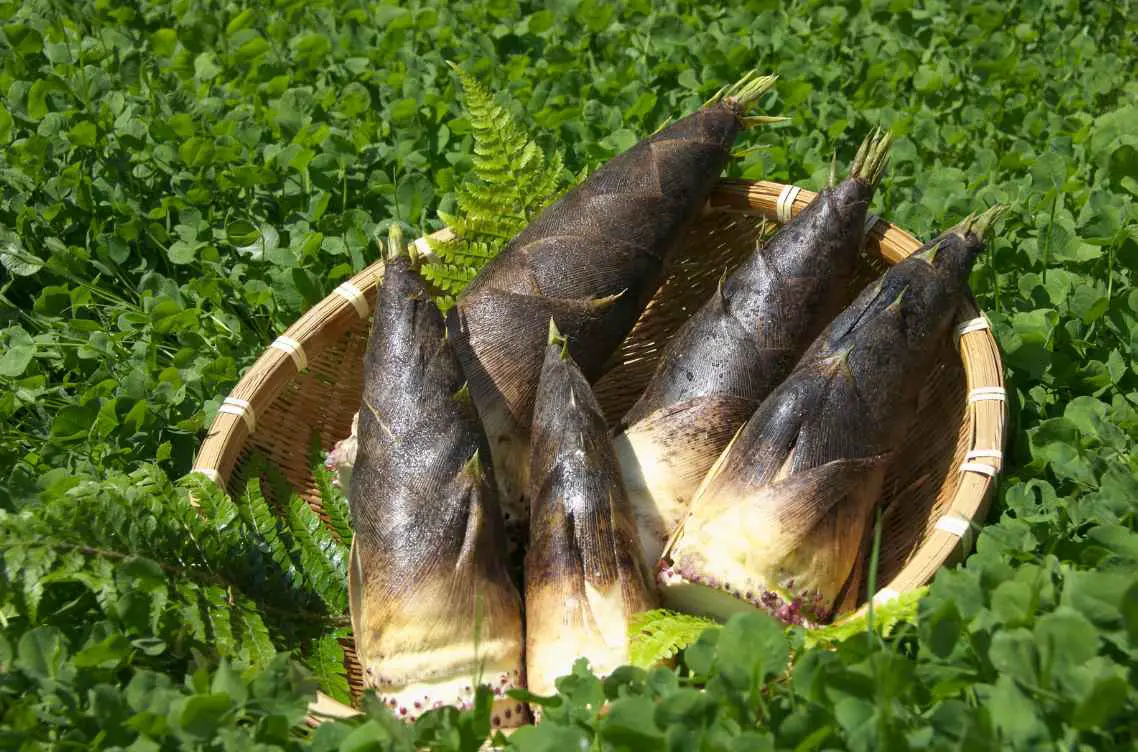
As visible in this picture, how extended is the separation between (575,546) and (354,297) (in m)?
1.07

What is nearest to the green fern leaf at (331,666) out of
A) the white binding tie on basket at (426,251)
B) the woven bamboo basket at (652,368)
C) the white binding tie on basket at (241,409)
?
the woven bamboo basket at (652,368)

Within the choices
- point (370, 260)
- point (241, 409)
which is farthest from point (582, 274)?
point (370, 260)

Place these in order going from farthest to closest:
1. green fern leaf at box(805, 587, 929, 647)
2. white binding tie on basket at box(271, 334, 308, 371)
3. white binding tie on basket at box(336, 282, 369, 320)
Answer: white binding tie on basket at box(336, 282, 369, 320), white binding tie on basket at box(271, 334, 308, 371), green fern leaf at box(805, 587, 929, 647)

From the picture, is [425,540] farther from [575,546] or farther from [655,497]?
[655,497]

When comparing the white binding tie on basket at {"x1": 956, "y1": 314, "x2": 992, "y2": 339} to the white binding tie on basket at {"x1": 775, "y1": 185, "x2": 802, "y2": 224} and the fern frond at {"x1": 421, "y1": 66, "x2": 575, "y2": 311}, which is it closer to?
the white binding tie on basket at {"x1": 775, "y1": 185, "x2": 802, "y2": 224}

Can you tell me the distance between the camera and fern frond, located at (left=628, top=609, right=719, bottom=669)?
1864 mm

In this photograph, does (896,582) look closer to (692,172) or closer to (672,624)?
(672,624)

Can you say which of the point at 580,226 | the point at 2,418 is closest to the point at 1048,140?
the point at 580,226

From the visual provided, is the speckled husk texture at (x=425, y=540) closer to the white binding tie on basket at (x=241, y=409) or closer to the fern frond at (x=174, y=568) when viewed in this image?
the fern frond at (x=174, y=568)

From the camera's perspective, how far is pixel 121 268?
355 cm

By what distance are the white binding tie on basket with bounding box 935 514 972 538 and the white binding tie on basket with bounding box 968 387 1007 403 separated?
323 millimetres

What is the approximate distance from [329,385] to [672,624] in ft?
4.40

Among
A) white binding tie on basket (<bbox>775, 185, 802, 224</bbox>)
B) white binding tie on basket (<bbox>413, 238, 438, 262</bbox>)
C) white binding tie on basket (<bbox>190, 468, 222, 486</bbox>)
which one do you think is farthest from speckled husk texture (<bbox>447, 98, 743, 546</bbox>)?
white binding tie on basket (<bbox>190, 468, 222, 486</bbox>)

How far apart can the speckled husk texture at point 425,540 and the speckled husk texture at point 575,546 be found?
0.27 feet
